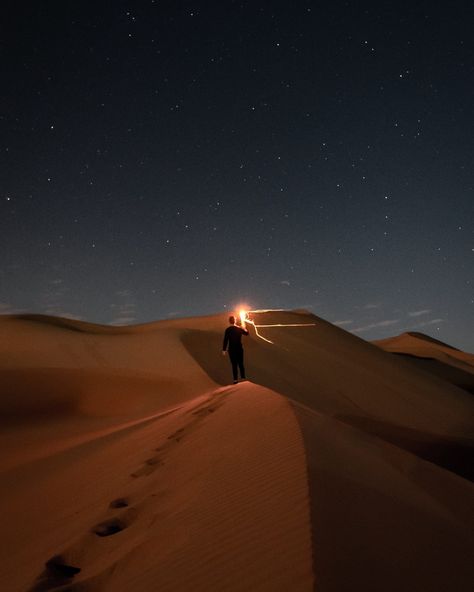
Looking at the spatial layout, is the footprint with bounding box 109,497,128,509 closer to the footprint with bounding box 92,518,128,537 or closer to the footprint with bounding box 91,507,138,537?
the footprint with bounding box 91,507,138,537

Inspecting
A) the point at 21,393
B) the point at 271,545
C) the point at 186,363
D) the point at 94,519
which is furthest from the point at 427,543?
the point at 186,363

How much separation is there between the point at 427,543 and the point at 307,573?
1.11m

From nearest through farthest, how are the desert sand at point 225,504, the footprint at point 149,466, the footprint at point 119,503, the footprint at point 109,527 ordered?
the desert sand at point 225,504 < the footprint at point 109,527 < the footprint at point 119,503 < the footprint at point 149,466

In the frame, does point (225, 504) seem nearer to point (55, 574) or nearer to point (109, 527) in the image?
point (109, 527)

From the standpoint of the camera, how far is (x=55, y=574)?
2.73 m

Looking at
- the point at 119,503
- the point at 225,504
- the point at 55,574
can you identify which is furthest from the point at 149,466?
the point at 55,574

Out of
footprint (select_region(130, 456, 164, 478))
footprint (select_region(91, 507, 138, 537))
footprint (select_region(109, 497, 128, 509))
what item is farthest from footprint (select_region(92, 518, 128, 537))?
footprint (select_region(130, 456, 164, 478))

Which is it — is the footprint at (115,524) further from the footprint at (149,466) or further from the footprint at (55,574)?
the footprint at (149,466)

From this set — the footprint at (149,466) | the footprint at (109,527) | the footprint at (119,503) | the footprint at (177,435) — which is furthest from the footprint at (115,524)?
the footprint at (177,435)

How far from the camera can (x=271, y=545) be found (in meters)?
2.40

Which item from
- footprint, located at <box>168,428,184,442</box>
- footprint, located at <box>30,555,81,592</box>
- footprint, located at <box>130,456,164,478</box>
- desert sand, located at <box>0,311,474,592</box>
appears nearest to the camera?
desert sand, located at <box>0,311,474,592</box>

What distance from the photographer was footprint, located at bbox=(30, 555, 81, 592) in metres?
2.57

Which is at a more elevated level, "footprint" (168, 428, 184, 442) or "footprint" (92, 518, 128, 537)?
"footprint" (168, 428, 184, 442)

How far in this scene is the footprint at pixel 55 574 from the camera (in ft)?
8.44
